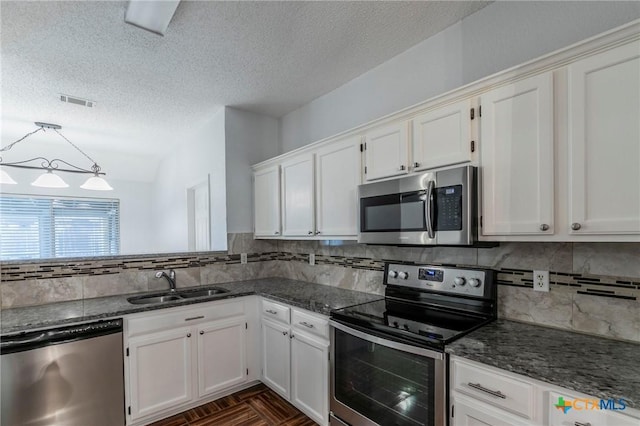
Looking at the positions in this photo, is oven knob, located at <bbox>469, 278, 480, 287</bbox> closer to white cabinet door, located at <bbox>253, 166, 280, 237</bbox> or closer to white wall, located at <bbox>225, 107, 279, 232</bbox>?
white cabinet door, located at <bbox>253, 166, 280, 237</bbox>

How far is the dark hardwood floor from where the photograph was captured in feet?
7.69

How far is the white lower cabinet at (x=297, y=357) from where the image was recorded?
2.18 metres

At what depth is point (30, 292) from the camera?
2303 millimetres

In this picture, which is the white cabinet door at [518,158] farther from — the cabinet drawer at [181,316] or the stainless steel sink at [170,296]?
the stainless steel sink at [170,296]

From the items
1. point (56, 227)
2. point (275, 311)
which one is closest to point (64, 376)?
point (275, 311)

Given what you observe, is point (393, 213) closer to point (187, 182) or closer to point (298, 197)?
point (298, 197)

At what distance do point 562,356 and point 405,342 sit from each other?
651 millimetres

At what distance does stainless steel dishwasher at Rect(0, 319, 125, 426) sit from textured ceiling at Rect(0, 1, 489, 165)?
194 centimetres

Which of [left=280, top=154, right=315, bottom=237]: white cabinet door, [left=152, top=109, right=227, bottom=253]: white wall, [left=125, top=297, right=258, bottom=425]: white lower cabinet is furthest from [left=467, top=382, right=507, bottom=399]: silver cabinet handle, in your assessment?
[left=152, top=109, right=227, bottom=253]: white wall

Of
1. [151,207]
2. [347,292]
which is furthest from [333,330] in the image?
[151,207]

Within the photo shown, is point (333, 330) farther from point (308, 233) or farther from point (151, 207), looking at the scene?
point (151, 207)

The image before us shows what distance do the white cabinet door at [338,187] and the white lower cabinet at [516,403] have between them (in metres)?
1.23

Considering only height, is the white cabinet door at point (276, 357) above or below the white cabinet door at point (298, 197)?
below

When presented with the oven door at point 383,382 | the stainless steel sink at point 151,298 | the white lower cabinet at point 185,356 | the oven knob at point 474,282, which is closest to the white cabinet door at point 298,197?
the white lower cabinet at point 185,356
